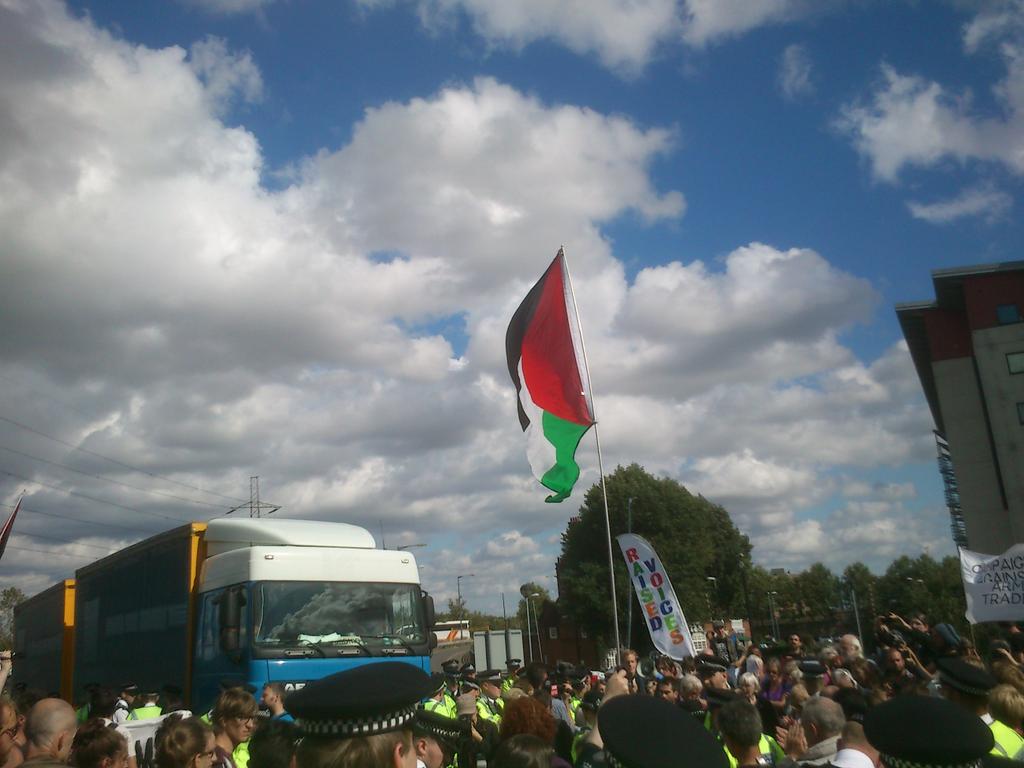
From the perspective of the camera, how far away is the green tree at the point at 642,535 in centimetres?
5441

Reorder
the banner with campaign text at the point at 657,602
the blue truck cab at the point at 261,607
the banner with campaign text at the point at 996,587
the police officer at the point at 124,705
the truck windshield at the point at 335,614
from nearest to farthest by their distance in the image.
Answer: the police officer at the point at 124,705, the blue truck cab at the point at 261,607, the truck windshield at the point at 335,614, the banner with campaign text at the point at 996,587, the banner with campaign text at the point at 657,602

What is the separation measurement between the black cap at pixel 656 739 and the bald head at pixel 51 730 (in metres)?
3.61

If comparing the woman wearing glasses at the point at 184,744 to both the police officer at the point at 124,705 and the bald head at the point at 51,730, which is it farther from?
the police officer at the point at 124,705

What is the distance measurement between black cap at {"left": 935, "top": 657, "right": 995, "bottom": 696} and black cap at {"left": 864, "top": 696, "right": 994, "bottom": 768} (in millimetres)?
2368

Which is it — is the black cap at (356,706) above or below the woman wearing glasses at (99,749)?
above

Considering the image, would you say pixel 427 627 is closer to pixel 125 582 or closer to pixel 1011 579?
pixel 125 582

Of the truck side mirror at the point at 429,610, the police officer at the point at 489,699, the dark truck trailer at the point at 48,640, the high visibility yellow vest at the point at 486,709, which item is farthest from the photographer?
the dark truck trailer at the point at 48,640

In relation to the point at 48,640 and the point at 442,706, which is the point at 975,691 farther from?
the point at 48,640

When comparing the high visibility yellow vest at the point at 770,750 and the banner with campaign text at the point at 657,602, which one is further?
the banner with campaign text at the point at 657,602

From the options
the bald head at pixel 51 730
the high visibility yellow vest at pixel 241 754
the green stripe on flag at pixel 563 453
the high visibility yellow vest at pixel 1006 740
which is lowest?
the high visibility yellow vest at pixel 1006 740

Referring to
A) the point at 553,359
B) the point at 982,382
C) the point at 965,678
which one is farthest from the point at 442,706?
the point at 982,382

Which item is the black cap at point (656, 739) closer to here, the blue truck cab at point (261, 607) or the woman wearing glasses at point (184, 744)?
the woman wearing glasses at point (184, 744)

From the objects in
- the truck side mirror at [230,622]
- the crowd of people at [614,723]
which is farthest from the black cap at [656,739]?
the truck side mirror at [230,622]

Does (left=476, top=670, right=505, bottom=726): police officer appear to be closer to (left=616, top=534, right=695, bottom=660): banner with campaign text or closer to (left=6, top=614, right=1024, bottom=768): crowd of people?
(left=6, top=614, right=1024, bottom=768): crowd of people
